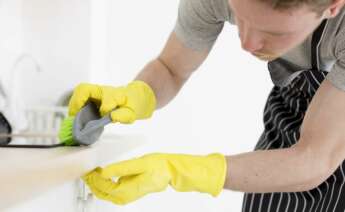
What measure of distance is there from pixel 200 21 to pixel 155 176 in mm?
417

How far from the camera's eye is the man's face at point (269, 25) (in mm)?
686

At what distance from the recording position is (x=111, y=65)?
1920 millimetres

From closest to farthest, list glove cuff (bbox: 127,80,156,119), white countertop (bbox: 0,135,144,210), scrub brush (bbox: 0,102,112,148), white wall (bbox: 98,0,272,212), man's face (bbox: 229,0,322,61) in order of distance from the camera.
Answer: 1. white countertop (bbox: 0,135,144,210)
2. man's face (bbox: 229,0,322,61)
3. scrub brush (bbox: 0,102,112,148)
4. glove cuff (bbox: 127,80,156,119)
5. white wall (bbox: 98,0,272,212)

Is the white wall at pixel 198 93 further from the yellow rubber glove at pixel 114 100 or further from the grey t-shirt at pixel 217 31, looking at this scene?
the yellow rubber glove at pixel 114 100

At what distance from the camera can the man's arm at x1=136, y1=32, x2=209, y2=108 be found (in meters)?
1.10

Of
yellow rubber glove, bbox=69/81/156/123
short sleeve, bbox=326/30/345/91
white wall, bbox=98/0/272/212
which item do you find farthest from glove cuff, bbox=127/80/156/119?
white wall, bbox=98/0/272/212

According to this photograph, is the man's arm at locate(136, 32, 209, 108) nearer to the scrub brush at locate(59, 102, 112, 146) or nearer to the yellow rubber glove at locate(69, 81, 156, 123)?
the yellow rubber glove at locate(69, 81, 156, 123)

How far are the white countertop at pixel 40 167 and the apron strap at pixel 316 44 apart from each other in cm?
42

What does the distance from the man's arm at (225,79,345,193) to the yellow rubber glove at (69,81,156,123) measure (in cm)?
20

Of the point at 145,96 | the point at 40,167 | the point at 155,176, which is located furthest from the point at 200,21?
the point at 40,167

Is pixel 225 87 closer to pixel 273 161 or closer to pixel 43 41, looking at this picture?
pixel 43 41

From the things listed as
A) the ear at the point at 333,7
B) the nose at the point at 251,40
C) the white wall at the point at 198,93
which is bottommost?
the white wall at the point at 198,93

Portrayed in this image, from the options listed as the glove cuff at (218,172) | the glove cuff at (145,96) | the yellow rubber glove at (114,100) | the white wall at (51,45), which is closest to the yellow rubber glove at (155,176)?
the glove cuff at (218,172)

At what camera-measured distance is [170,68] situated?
1.14 m
